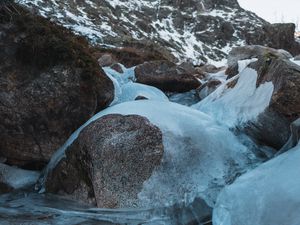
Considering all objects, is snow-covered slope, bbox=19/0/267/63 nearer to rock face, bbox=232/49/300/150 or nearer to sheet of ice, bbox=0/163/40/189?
sheet of ice, bbox=0/163/40/189

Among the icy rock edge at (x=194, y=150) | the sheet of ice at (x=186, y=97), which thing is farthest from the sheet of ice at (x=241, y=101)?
the sheet of ice at (x=186, y=97)

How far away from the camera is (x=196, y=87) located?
365 inches

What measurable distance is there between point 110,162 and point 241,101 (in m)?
2.00

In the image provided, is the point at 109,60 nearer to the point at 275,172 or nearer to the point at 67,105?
the point at 67,105

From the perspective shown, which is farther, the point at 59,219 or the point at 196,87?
the point at 196,87

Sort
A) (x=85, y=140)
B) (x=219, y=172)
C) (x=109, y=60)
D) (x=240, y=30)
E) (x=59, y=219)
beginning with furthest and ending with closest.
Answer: (x=240, y=30), (x=109, y=60), (x=85, y=140), (x=219, y=172), (x=59, y=219)

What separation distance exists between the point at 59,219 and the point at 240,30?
76.1 metres

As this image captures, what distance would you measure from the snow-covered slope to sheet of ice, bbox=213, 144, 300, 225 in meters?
48.6

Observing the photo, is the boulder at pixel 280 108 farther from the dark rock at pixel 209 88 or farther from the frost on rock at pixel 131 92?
the dark rock at pixel 209 88

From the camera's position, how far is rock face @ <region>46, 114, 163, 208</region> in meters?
3.87

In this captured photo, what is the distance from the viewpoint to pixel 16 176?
4.68 metres

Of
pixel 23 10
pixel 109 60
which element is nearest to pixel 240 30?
pixel 109 60

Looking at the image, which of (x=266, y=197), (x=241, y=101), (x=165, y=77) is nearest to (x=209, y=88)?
(x=165, y=77)

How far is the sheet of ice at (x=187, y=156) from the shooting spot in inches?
149
